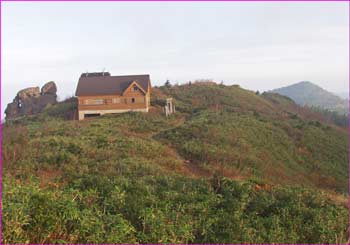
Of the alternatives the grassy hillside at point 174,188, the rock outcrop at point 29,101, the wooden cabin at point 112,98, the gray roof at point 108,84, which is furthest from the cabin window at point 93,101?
the rock outcrop at point 29,101

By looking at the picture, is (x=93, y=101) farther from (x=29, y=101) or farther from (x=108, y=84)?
(x=29, y=101)

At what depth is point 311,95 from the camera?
159 meters

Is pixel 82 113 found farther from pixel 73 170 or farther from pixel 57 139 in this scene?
pixel 73 170

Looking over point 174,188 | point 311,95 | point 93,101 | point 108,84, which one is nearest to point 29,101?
point 93,101

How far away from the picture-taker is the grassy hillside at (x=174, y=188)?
18.4 ft

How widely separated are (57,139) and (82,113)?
16902 mm

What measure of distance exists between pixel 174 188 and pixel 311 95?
6431 inches

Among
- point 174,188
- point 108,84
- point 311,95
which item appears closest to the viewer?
point 174,188

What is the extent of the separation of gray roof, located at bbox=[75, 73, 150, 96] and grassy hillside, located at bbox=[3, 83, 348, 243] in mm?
9243

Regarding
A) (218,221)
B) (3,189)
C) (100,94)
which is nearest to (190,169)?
(218,221)

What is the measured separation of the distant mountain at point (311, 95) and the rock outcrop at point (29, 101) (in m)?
103

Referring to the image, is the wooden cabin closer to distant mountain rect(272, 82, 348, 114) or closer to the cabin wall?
the cabin wall

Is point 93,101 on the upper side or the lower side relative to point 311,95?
lower

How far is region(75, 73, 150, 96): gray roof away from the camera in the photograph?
33.2m
